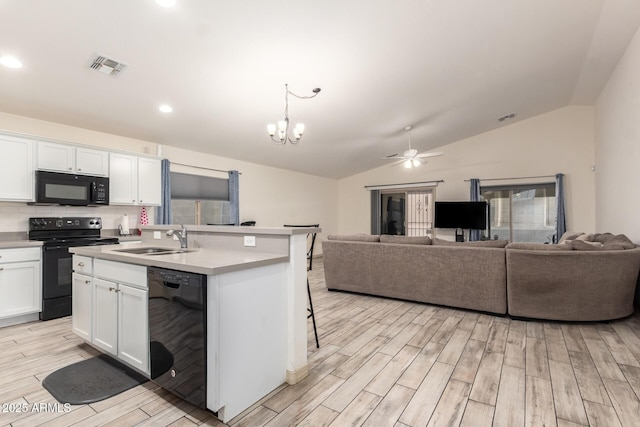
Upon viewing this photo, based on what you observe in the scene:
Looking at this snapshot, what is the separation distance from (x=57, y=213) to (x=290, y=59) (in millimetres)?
3579

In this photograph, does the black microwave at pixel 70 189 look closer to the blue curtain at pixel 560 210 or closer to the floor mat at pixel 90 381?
the floor mat at pixel 90 381

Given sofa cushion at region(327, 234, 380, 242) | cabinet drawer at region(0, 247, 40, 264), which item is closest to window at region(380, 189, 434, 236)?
sofa cushion at region(327, 234, 380, 242)

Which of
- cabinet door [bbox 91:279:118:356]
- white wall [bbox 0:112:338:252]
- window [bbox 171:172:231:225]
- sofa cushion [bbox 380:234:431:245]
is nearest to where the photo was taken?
cabinet door [bbox 91:279:118:356]

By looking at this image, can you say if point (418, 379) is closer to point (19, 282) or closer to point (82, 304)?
point (82, 304)

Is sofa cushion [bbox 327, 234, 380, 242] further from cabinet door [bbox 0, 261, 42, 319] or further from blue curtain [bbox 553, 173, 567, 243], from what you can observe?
blue curtain [bbox 553, 173, 567, 243]

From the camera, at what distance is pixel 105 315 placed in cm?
244

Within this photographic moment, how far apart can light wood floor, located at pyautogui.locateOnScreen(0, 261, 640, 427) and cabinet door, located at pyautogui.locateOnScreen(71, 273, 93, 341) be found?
0.65 feet

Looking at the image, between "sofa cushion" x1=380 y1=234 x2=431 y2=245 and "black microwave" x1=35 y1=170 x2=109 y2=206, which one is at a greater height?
"black microwave" x1=35 y1=170 x2=109 y2=206

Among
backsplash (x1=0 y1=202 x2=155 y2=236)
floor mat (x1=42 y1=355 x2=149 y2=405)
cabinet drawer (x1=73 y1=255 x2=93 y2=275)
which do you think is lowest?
floor mat (x1=42 y1=355 x2=149 y2=405)

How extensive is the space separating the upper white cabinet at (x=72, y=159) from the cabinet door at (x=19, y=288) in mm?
1160

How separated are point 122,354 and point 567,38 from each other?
5.85 meters

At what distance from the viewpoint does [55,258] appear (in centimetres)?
359

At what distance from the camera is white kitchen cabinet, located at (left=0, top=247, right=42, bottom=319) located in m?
3.27

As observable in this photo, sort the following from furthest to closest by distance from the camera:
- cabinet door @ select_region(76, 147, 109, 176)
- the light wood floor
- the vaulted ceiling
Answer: cabinet door @ select_region(76, 147, 109, 176) → the vaulted ceiling → the light wood floor
